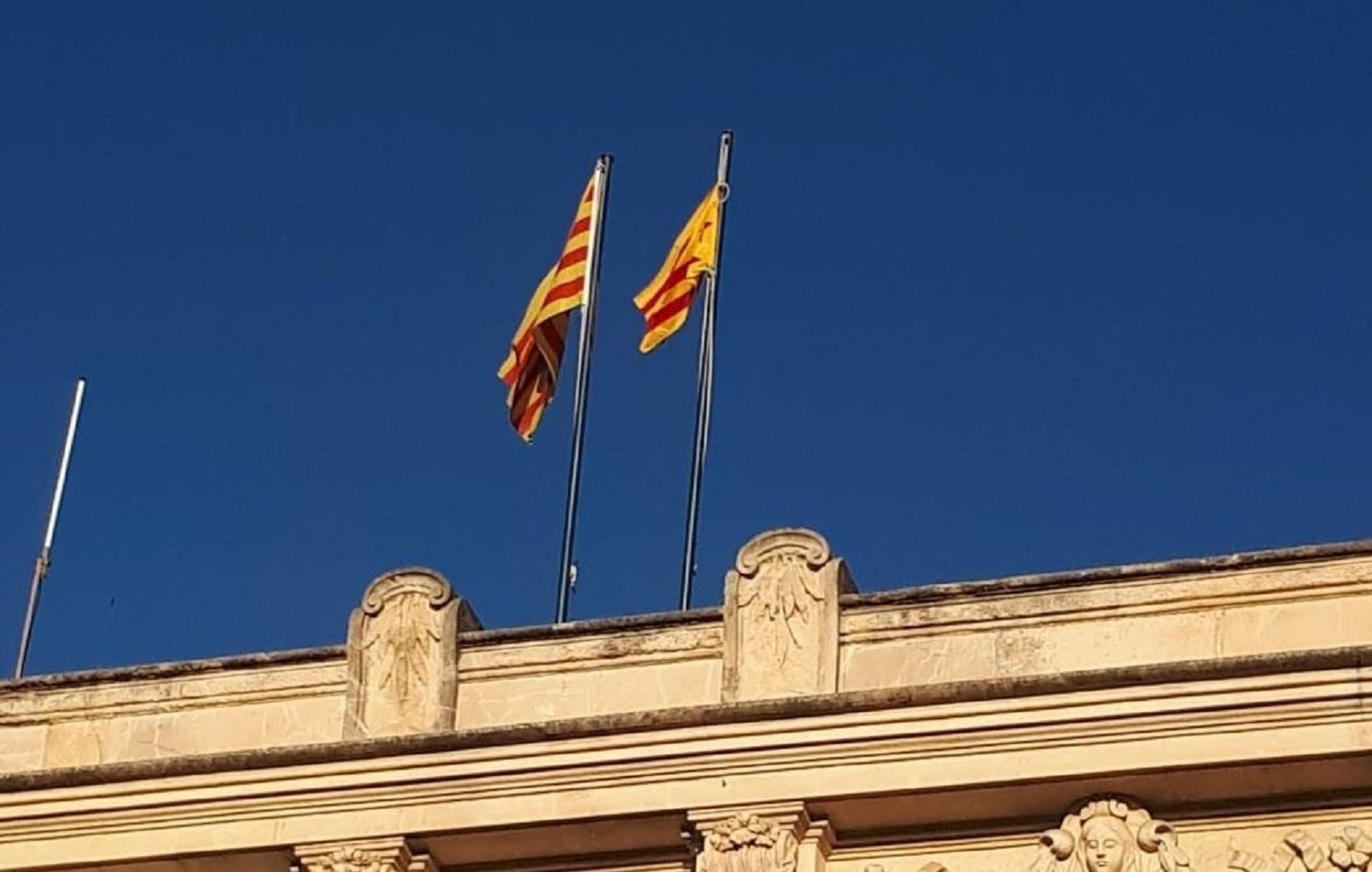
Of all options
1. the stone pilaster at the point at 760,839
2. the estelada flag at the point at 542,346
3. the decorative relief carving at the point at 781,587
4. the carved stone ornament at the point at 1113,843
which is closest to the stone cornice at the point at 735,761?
the stone pilaster at the point at 760,839

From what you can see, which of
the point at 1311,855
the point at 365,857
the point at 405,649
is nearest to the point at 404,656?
the point at 405,649

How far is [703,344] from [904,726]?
21.0ft

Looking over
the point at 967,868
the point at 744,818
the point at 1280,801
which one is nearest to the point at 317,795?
the point at 744,818

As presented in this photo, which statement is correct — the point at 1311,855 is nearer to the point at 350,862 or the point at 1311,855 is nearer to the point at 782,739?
the point at 782,739

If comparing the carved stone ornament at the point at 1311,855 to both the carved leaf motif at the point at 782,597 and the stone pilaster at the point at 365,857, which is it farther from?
the stone pilaster at the point at 365,857

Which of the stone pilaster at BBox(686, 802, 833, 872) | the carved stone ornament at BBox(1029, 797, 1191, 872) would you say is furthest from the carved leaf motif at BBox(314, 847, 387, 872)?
the carved stone ornament at BBox(1029, 797, 1191, 872)

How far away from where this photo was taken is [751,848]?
84.5ft

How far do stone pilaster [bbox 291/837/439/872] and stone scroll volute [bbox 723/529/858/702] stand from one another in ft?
9.19

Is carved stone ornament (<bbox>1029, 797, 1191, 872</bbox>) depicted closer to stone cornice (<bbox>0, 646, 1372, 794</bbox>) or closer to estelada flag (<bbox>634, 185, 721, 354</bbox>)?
stone cornice (<bbox>0, 646, 1372, 794</bbox>)

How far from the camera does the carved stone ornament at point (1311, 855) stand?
24.7m

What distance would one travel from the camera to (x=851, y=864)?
26.0 metres

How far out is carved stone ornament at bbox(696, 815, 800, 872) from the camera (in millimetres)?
25672

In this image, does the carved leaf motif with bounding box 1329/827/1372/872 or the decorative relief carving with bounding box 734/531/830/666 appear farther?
the decorative relief carving with bounding box 734/531/830/666

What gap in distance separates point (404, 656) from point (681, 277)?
5676 millimetres
